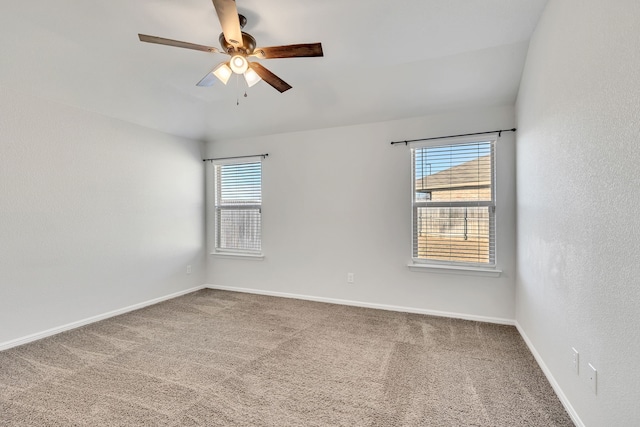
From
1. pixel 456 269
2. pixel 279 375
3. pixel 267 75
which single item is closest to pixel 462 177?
pixel 456 269

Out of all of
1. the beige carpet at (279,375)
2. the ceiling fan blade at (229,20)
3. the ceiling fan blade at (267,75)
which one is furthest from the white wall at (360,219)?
the ceiling fan blade at (229,20)

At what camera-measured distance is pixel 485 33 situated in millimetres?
2480

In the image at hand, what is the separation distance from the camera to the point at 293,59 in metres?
2.91

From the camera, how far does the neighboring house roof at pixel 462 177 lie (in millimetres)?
3396

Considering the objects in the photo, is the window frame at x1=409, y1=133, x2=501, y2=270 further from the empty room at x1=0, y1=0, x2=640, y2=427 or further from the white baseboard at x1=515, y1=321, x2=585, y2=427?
the white baseboard at x1=515, y1=321, x2=585, y2=427

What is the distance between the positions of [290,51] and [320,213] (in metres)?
2.36

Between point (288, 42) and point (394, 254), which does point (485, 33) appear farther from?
point (394, 254)

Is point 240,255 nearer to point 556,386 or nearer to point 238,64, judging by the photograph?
point 238,64

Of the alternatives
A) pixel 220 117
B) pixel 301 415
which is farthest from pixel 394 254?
pixel 220 117

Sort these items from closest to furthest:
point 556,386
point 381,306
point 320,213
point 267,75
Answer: point 556,386
point 267,75
point 381,306
point 320,213

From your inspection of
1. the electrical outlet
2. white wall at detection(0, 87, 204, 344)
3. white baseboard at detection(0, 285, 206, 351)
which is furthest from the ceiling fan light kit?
white baseboard at detection(0, 285, 206, 351)

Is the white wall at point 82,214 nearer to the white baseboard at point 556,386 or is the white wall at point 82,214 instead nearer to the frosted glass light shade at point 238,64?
the frosted glass light shade at point 238,64

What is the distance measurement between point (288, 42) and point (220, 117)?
76.1 inches

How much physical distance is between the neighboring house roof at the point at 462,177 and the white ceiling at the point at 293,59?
66cm
